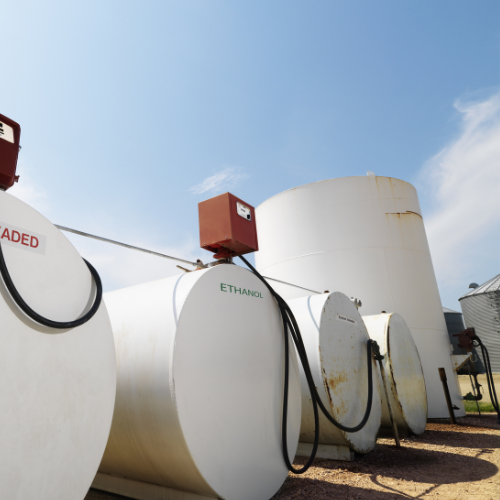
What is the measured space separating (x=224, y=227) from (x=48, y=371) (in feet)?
6.73

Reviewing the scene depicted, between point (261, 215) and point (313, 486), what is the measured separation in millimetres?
6446

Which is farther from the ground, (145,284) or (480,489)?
(145,284)

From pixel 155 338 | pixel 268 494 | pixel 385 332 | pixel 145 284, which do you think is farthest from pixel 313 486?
pixel 385 332

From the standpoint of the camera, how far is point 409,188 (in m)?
9.27

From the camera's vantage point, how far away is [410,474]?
4.15 meters

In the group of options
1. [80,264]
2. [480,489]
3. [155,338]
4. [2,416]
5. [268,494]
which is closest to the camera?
[2,416]

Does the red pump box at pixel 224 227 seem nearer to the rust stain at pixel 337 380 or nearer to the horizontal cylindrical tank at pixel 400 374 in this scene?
the rust stain at pixel 337 380

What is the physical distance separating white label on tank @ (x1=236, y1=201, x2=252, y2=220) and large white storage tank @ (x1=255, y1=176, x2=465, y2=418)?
14.8 ft

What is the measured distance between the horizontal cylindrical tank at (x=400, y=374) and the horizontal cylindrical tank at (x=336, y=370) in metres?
0.57

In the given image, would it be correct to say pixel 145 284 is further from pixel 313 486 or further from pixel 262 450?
pixel 313 486

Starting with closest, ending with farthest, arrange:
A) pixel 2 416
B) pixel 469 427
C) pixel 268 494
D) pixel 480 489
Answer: pixel 2 416
pixel 268 494
pixel 480 489
pixel 469 427

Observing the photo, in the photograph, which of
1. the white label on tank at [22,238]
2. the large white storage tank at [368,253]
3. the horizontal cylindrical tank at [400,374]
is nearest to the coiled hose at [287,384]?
the horizontal cylindrical tank at [400,374]

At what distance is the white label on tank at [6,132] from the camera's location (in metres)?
2.11

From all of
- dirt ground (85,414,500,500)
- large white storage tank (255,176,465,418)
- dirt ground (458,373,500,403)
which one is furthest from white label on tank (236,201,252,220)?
dirt ground (458,373,500,403)
